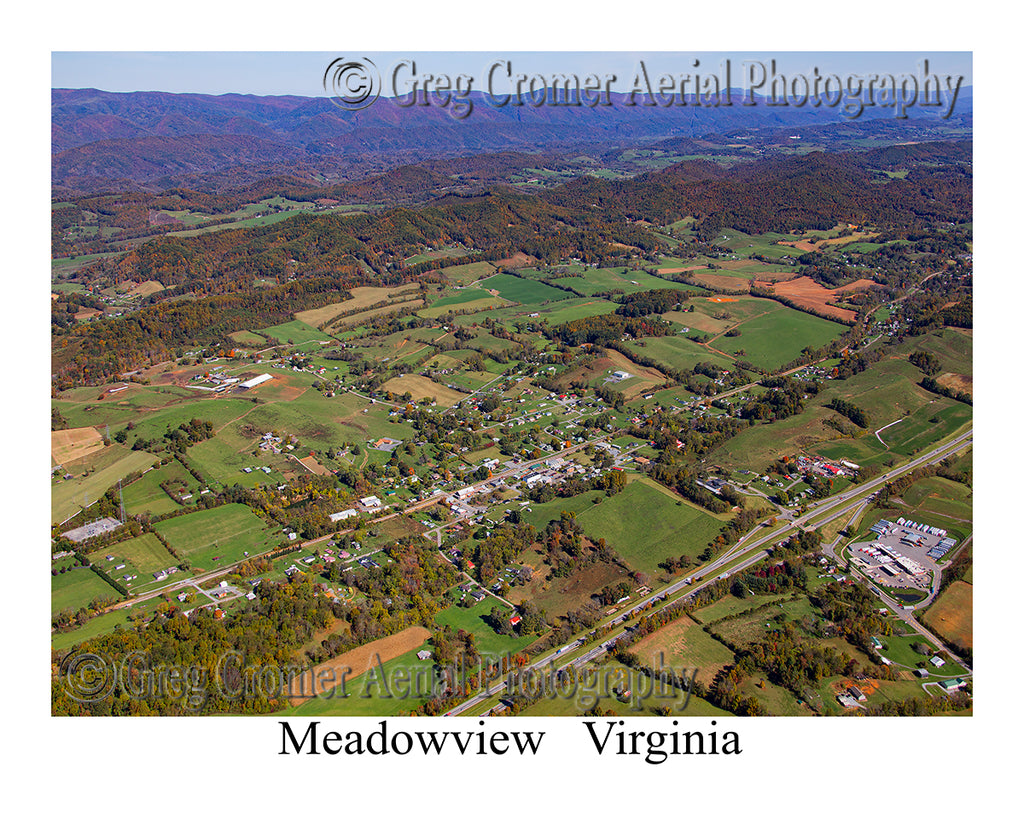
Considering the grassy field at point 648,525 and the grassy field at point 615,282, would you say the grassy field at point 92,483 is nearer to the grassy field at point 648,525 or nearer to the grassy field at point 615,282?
the grassy field at point 648,525

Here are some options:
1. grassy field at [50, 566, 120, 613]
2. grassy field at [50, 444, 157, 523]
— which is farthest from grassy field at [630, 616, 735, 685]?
grassy field at [50, 444, 157, 523]

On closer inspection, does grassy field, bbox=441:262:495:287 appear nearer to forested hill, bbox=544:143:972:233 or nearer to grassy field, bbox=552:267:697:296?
grassy field, bbox=552:267:697:296

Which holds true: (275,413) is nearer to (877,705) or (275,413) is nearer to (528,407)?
(528,407)

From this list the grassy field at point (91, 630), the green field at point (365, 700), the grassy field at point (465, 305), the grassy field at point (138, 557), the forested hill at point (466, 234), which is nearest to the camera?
the green field at point (365, 700)

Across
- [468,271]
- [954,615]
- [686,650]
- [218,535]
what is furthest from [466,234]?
[954,615]

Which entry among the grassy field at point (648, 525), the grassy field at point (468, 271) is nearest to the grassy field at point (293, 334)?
the grassy field at point (468, 271)
